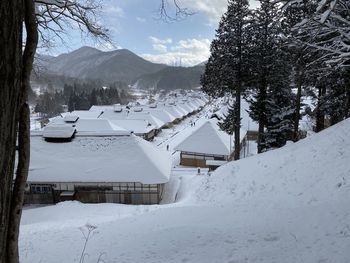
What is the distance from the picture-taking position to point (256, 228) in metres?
7.04

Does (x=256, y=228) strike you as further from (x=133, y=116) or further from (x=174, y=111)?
(x=174, y=111)

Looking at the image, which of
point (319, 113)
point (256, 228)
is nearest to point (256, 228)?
point (256, 228)

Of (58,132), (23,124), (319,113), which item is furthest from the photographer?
(319,113)

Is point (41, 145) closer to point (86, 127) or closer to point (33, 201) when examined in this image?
point (33, 201)

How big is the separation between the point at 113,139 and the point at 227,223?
13744 mm

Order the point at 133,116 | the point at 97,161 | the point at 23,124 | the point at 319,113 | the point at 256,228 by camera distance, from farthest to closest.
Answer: the point at 133,116, the point at 319,113, the point at 97,161, the point at 256,228, the point at 23,124

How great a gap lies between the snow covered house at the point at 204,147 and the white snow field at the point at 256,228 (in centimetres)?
1497

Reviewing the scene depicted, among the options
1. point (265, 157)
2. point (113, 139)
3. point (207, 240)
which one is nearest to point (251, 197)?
point (265, 157)

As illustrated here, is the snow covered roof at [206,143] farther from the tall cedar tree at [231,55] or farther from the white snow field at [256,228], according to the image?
the white snow field at [256,228]

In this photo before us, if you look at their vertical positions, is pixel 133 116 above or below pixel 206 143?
above

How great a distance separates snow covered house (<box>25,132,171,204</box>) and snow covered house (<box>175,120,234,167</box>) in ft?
34.6

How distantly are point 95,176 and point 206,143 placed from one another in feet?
46.1

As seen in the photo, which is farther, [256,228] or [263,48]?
[263,48]

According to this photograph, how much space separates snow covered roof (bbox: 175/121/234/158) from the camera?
2932cm
